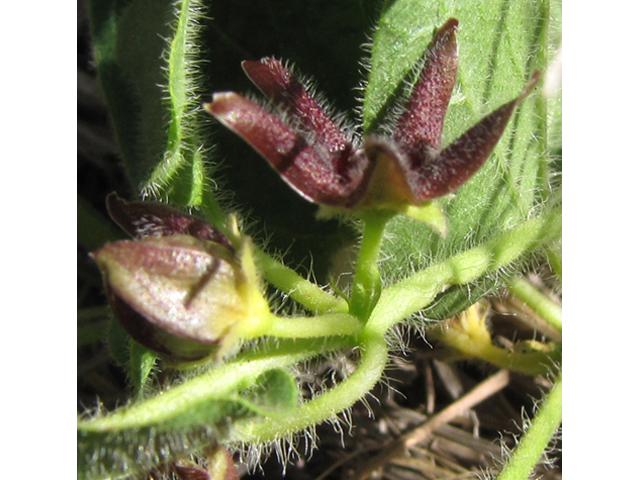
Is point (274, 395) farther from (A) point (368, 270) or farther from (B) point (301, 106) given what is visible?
(B) point (301, 106)

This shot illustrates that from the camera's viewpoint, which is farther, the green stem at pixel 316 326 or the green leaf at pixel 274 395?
the green stem at pixel 316 326

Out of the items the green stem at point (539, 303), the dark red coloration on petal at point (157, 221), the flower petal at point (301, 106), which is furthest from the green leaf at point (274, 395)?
the green stem at point (539, 303)

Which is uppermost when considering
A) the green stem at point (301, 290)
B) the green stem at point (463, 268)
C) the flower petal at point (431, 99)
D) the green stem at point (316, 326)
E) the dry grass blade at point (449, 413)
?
the flower petal at point (431, 99)

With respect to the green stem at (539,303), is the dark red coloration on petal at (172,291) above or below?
above

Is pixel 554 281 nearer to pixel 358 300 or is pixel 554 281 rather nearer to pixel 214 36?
pixel 358 300

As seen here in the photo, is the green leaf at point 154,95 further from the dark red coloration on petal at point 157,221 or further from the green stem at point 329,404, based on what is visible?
the green stem at point 329,404

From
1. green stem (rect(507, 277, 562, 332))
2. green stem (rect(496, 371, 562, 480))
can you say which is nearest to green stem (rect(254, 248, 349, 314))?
green stem (rect(496, 371, 562, 480))

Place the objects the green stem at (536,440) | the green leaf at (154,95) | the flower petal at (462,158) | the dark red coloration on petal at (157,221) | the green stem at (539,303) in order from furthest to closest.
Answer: the green stem at (539,303) < the green stem at (536,440) < the green leaf at (154,95) < the dark red coloration on petal at (157,221) < the flower petal at (462,158)
